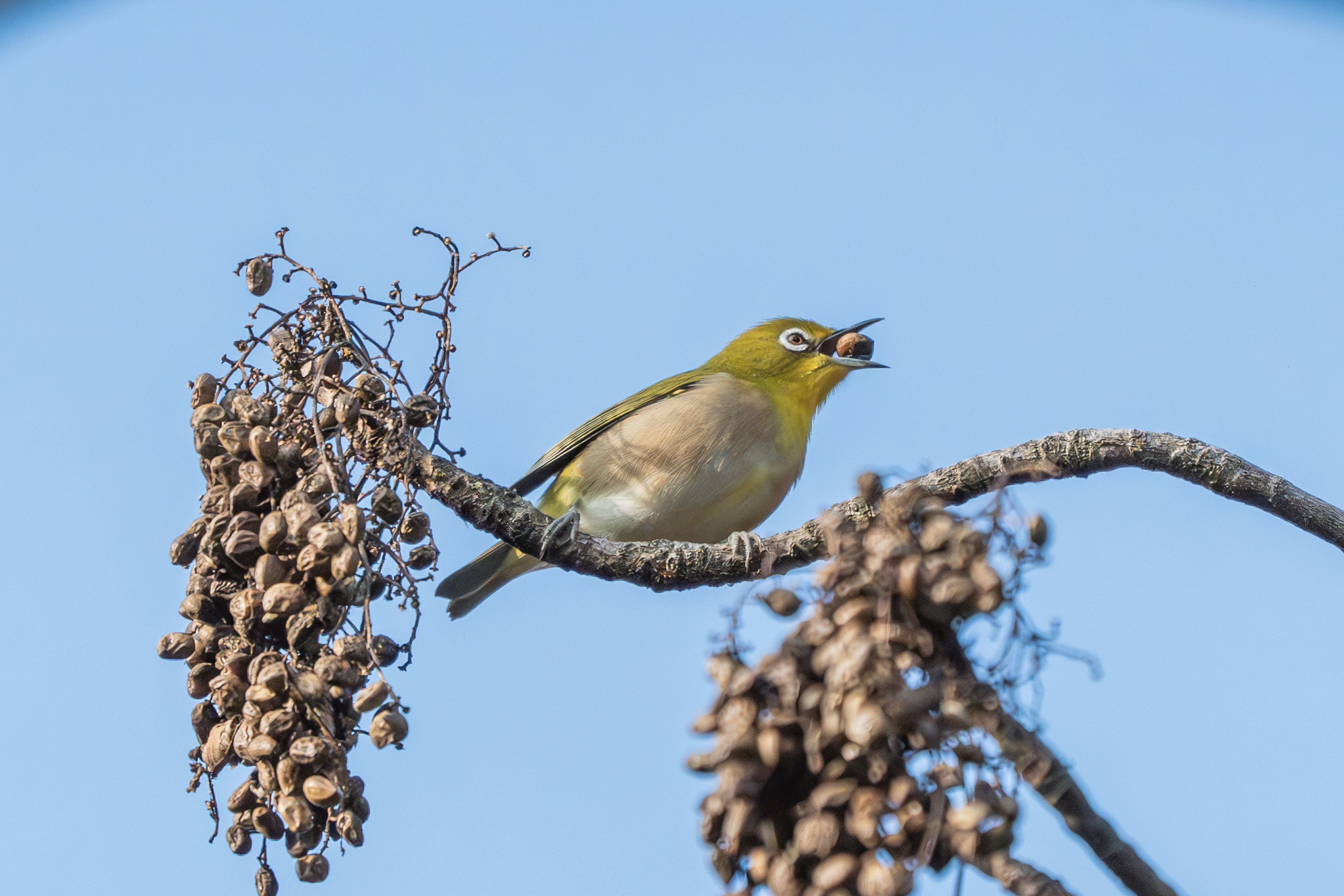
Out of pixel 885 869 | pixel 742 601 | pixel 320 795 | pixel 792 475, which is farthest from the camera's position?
pixel 792 475

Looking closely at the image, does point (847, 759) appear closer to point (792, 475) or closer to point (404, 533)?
point (404, 533)

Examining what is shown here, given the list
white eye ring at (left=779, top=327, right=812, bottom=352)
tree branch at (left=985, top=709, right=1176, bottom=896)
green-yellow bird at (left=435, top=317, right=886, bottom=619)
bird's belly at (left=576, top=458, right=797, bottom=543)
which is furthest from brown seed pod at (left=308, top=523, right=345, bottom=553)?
white eye ring at (left=779, top=327, right=812, bottom=352)

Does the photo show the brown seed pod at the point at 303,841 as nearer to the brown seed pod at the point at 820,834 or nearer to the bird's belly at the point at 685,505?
the brown seed pod at the point at 820,834

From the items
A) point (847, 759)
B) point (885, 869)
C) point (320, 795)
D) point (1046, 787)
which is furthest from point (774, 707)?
point (320, 795)

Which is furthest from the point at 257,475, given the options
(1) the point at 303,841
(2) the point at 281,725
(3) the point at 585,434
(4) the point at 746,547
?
(3) the point at 585,434

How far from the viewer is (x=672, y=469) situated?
6.46 meters

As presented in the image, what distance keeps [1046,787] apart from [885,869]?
1.26 ft

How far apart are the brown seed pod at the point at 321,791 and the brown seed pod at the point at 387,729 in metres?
0.15

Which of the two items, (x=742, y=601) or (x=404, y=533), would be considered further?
(x=404, y=533)

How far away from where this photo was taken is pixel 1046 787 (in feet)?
7.36

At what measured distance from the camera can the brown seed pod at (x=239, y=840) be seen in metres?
3.15

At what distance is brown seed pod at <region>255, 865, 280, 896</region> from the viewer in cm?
321

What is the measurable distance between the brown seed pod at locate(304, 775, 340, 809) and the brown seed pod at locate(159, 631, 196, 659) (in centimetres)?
71

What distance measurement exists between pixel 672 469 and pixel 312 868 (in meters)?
3.66
